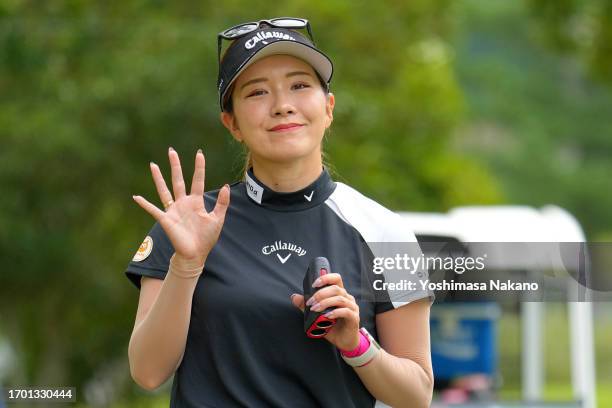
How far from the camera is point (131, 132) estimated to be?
589 inches

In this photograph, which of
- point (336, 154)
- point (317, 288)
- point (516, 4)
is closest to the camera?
point (317, 288)

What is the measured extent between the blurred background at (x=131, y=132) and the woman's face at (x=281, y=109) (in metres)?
8.22

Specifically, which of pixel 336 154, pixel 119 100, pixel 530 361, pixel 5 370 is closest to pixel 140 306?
pixel 530 361

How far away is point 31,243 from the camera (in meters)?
14.8

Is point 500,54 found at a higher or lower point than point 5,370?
higher

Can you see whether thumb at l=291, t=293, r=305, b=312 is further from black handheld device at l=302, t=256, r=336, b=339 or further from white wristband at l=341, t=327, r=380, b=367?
white wristband at l=341, t=327, r=380, b=367

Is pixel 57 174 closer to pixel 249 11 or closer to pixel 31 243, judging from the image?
pixel 31 243

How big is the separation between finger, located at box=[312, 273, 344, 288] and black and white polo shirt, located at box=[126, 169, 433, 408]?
175 millimetres

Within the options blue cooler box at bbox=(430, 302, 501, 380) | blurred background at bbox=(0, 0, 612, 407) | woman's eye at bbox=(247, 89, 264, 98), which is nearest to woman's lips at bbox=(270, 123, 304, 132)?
woman's eye at bbox=(247, 89, 264, 98)

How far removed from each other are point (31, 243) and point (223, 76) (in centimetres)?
1176

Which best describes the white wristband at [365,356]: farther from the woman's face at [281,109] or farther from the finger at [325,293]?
the woman's face at [281,109]

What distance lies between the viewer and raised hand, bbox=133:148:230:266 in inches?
125

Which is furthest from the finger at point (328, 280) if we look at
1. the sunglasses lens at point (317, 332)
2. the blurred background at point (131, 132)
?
the blurred background at point (131, 132)

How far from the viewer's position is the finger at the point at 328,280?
308 centimetres
